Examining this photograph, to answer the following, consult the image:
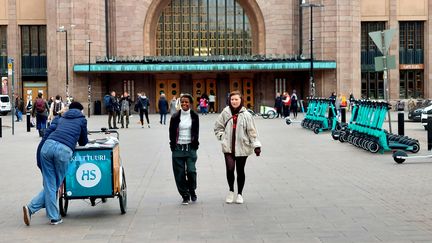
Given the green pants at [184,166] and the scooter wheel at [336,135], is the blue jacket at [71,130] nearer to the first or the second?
the green pants at [184,166]

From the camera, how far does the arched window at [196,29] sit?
58.3m

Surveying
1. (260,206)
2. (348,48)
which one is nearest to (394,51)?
(348,48)

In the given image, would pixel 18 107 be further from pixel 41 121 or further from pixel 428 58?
pixel 428 58

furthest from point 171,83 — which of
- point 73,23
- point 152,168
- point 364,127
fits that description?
point 152,168

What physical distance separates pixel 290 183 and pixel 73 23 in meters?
43.2

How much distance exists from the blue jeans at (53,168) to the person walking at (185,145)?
6.56 ft

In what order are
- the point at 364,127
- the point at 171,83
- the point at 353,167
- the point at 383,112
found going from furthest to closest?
the point at 171,83 < the point at 364,127 < the point at 383,112 < the point at 353,167

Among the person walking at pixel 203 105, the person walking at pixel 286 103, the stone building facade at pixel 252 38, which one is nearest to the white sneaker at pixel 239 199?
the person walking at pixel 286 103

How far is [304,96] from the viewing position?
56594 millimetres

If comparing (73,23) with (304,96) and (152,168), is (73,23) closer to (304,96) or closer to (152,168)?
(304,96)

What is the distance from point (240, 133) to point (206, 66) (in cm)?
4354

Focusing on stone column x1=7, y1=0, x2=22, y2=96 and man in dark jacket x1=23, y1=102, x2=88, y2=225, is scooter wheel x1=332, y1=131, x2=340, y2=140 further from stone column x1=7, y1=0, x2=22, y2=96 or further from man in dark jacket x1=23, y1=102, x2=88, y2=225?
stone column x1=7, y1=0, x2=22, y2=96

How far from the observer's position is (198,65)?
54312 millimetres

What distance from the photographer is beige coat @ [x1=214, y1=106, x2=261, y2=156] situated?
10914 mm
